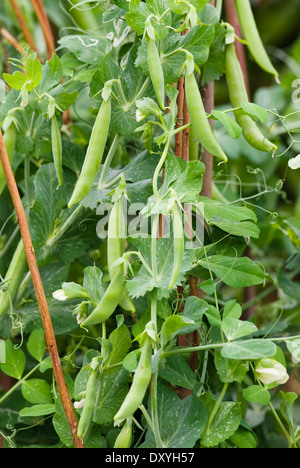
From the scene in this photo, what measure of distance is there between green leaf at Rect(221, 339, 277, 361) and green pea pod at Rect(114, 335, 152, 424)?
0.07 meters

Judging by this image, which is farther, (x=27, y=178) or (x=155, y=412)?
(x=27, y=178)

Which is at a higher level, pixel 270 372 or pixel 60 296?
pixel 60 296

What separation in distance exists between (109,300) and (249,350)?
0.15m

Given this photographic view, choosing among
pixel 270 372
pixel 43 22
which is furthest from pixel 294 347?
pixel 43 22

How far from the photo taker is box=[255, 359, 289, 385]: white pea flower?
0.53m

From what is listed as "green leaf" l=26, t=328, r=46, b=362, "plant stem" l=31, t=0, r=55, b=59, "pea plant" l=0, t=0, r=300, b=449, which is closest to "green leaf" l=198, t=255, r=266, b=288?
"pea plant" l=0, t=0, r=300, b=449

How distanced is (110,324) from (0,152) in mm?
343

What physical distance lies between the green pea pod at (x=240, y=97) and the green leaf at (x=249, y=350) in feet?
0.82

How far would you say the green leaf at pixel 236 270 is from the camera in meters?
0.57

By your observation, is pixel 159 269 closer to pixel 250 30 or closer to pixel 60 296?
pixel 60 296

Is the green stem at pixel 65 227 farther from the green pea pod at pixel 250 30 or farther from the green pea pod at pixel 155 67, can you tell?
the green pea pod at pixel 250 30

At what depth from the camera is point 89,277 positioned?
0.57 m

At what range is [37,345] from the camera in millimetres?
663

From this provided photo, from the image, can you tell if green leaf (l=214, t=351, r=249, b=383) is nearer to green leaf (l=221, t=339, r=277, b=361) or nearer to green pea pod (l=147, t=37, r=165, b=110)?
green leaf (l=221, t=339, r=277, b=361)
